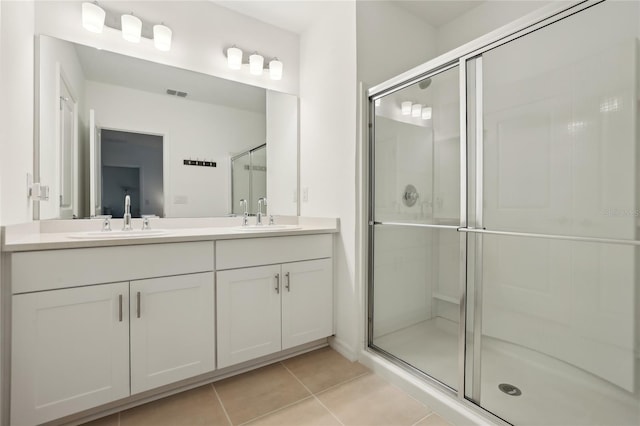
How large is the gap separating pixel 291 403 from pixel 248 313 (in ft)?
1.69

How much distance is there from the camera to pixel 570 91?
150 centimetres

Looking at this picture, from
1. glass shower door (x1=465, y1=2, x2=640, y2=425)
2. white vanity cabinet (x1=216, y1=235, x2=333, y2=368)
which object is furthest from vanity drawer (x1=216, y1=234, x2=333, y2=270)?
glass shower door (x1=465, y1=2, x2=640, y2=425)

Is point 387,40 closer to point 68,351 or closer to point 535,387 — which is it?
point 535,387

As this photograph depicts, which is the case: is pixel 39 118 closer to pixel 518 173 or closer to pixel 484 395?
pixel 518 173

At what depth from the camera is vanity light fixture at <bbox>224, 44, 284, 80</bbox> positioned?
2.27 meters

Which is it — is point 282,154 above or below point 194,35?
below

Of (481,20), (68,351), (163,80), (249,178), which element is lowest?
(68,351)

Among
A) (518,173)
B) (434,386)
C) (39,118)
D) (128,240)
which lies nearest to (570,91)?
(518,173)

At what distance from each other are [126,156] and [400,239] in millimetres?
1855

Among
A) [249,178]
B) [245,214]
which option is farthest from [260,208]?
Answer: [249,178]

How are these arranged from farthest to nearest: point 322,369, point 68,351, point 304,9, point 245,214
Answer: point 245,214, point 304,9, point 322,369, point 68,351

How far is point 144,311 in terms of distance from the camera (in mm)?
1484

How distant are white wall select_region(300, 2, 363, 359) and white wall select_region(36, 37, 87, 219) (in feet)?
4.92

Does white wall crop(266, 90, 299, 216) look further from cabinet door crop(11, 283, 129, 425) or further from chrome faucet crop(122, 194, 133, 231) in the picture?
cabinet door crop(11, 283, 129, 425)
